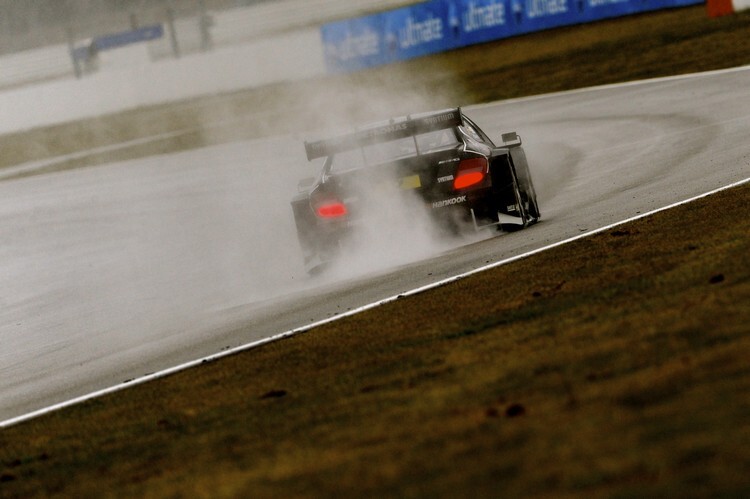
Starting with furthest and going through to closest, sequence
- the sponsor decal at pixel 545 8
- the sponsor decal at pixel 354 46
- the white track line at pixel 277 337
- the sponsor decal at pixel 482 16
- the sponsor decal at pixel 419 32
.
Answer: the sponsor decal at pixel 354 46 < the sponsor decal at pixel 419 32 < the sponsor decal at pixel 482 16 < the sponsor decal at pixel 545 8 < the white track line at pixel 277 337

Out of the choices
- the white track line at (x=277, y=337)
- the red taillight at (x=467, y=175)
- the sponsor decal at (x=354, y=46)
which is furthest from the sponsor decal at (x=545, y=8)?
the red taillight at (x=467, y=175)

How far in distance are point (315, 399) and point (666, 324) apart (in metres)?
1.66

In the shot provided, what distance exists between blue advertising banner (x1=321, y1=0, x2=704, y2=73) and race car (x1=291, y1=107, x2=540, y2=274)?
22.5 meters

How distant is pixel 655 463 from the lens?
11.7 feet

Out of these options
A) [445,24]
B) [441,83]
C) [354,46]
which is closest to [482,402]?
[441,83]

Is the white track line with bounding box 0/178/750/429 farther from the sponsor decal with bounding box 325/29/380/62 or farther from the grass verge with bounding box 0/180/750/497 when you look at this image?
the sponsor decal with bounding box 325/29/380/62

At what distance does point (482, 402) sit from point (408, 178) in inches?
192

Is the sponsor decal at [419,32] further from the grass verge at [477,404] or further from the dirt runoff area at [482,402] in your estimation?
the grass verge at [477,404]

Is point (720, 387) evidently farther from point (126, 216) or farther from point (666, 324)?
point (126, 216)

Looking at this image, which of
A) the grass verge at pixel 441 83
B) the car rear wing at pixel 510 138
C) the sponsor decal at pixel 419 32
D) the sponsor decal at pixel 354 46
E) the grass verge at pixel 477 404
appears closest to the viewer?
the grass verge at pixel 477 404

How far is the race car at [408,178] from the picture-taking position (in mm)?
9555

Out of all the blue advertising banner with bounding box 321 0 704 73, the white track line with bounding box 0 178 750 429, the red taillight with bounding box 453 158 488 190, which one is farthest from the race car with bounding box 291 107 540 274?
the blue advertising banner with bounding box 321 0 704 73

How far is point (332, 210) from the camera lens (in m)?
9.64

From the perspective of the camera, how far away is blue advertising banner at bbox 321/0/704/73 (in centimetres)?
3161
